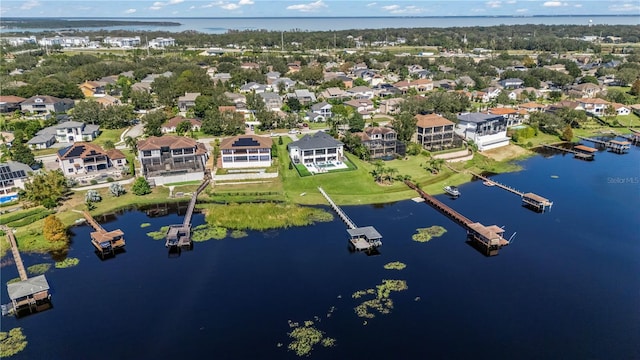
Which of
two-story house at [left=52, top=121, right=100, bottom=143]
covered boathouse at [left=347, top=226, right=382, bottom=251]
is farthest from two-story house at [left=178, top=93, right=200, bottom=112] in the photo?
covered boathouse at [left=347, top=226, right=382, bottom=251]

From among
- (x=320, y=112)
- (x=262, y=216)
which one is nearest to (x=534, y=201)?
(x=262, y=216)

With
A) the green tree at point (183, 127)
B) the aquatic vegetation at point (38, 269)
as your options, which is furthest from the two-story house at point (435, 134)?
the aquatic vegetation at point (38, 269)

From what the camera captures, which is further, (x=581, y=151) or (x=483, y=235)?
(x=581, y=151)

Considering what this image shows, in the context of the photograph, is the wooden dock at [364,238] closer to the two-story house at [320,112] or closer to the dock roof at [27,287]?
the dock roof at [27,287]

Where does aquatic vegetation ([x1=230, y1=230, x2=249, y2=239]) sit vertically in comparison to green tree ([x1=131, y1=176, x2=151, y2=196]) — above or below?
below

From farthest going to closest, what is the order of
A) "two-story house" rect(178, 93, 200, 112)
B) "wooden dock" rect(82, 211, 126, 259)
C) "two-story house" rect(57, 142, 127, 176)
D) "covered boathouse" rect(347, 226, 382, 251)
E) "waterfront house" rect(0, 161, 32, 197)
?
"two-story house" rect(178, 93, 200, 112) → "two-story house" rect(57, 142, 127, 176) → "waterfront house" rect(0, 161, 32, 197) → "covered boathouse" rect(347, 226, 382, 251) → "wooden dock" rect(82, 211, 126, 259)

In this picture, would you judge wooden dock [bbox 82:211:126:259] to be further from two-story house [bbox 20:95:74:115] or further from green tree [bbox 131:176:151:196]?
two-story house [bbox 20:95:74:115]

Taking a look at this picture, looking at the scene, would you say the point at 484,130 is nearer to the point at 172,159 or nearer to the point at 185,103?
the point at 172,159
